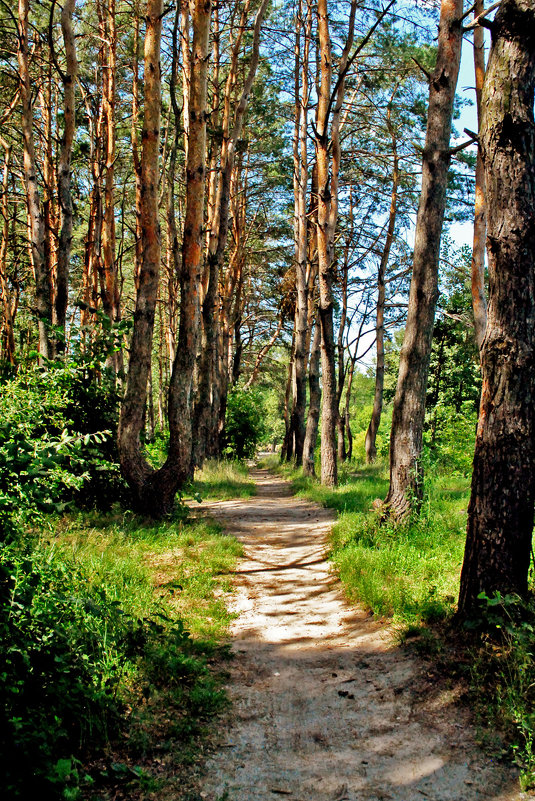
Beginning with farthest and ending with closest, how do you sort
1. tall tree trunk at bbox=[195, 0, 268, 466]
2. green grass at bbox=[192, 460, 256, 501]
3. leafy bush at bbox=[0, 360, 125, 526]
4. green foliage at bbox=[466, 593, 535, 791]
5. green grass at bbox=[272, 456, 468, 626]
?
green grass at bbox=[192, 460, 256, 501], tall tree trunk at bbox=[195, 0, 268, 466], green grass at bbox=[272, 456, 468, 626], green foliage at bbox=[466, 593, 535, 791], leafy bush at bbox=[0, 360, 125, 526]

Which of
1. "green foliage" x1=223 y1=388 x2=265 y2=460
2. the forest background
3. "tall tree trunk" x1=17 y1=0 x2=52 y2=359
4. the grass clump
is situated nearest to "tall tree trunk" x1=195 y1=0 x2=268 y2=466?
the forest background

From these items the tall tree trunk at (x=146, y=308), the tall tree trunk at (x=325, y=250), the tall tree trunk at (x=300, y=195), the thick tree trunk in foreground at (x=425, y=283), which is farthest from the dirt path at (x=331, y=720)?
the tall tree trunk at (x=300, y=195)

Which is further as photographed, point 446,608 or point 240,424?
point 240,424

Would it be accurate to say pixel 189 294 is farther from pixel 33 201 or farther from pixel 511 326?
pixel 511 326

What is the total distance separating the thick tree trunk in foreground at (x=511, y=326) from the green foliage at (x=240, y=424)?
2087 cm

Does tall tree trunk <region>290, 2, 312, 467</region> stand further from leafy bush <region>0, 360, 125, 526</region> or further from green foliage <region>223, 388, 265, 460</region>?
leafy bush <region>0, 360, 125, 526</region>

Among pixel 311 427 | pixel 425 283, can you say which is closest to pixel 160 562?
pixel 425 283

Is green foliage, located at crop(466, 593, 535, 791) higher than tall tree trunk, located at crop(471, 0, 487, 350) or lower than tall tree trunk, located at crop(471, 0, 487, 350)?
lower

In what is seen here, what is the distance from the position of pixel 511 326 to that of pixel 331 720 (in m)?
2.89

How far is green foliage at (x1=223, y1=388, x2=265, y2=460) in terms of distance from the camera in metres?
25.5

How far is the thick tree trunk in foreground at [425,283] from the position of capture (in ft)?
25.1

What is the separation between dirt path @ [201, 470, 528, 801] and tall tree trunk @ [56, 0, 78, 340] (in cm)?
660

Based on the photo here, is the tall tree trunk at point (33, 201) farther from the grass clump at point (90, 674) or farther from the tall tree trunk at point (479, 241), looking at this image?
the tall tree trunk at point (479, 241)

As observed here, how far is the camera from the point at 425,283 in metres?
7.77
